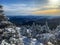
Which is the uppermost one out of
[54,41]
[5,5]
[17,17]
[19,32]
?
[5,5]

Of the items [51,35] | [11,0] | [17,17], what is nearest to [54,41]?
[51,35]

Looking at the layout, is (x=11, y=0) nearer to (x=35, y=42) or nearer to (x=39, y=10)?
(x=39, y=10)

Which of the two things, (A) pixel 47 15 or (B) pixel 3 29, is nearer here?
(B) pixel 3 29

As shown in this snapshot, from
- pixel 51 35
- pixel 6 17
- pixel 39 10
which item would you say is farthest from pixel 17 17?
pixel 51 35

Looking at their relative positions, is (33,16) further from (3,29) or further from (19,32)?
(3,29)

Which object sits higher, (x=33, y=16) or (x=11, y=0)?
(x=11, y=0)

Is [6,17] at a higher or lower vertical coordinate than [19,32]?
→ higher

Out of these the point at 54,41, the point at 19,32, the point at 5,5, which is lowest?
the point at 54,41
